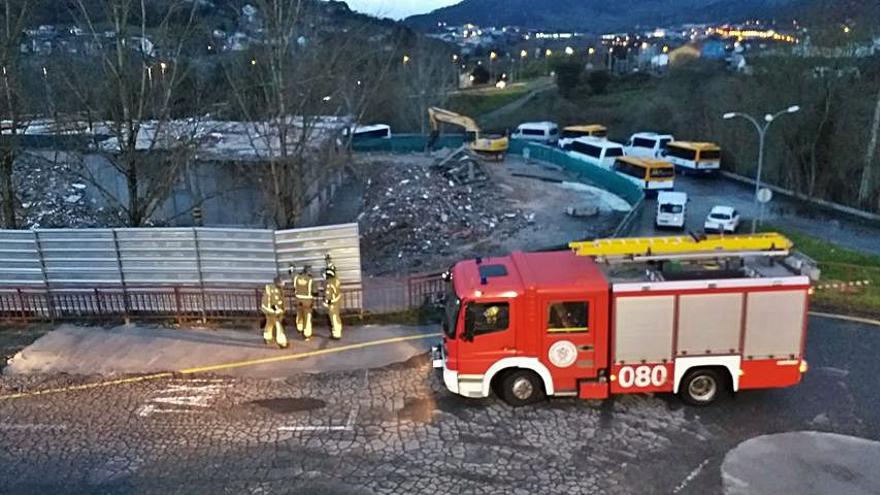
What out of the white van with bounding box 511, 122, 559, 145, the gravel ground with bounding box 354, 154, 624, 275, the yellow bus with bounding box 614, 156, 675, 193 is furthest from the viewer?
the white van with bounding box 511, 122, 559, 145

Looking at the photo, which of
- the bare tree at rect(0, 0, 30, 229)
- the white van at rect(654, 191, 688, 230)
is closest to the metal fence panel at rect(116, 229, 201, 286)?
the bare tree at rect(0, 0, 30, 229)

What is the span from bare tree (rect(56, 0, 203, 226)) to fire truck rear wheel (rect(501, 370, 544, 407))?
41.9ft

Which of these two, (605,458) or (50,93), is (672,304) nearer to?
(605,458)

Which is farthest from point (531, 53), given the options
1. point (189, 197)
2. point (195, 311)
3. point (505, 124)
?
point (195, 311)

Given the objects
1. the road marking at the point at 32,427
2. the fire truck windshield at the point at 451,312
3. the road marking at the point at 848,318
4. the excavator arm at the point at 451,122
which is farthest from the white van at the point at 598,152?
the road marking at the point at 32,427

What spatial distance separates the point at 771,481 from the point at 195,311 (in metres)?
12.4

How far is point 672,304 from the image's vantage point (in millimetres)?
11078

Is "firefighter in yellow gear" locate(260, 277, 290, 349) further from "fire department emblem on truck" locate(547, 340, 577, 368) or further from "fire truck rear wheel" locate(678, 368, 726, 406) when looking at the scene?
"fire truck rear wheel" locate(678, 368, 726, 406)

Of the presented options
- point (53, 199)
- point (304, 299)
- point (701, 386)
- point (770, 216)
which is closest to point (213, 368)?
point (304, 299)

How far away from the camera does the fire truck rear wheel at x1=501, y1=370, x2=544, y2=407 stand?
11.7m

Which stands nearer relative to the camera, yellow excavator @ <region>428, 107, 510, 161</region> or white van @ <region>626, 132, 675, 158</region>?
white van @ <region>626, 132, 675, 158</region>

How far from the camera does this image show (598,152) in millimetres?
43469

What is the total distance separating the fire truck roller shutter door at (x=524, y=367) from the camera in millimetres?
11461

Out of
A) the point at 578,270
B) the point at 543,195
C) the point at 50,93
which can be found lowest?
the point at 543,195
